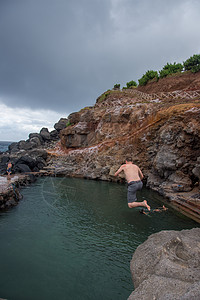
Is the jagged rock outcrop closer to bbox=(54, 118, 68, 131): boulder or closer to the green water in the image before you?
the green water

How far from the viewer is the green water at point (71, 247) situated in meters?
5.38

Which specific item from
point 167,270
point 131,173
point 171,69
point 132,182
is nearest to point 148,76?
point 171,69

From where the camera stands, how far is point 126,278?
5801mm

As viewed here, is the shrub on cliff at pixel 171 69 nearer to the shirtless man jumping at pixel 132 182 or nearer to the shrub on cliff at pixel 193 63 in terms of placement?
the shrub on cliff at pixel 193 63

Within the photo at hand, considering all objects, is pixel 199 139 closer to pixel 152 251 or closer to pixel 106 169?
pixel 106 169

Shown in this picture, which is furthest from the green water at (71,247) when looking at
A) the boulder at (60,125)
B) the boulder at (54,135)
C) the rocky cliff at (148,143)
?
the boulder at (60,125)

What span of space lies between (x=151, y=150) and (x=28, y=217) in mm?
17928

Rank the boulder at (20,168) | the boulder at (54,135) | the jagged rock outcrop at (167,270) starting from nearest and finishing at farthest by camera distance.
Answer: the jagged rock outcrop at (167,270)
the boulder at (20,168)
the boulder at (54,135)

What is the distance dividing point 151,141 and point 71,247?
19.7 metres

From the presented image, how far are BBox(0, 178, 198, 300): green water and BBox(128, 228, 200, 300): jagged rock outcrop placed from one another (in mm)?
1150

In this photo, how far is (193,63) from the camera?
4034 centimetres

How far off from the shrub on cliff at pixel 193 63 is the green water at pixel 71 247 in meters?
37.1

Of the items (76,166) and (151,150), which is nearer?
(151,150)

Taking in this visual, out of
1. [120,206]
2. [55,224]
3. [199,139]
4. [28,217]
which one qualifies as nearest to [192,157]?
[199,139]
